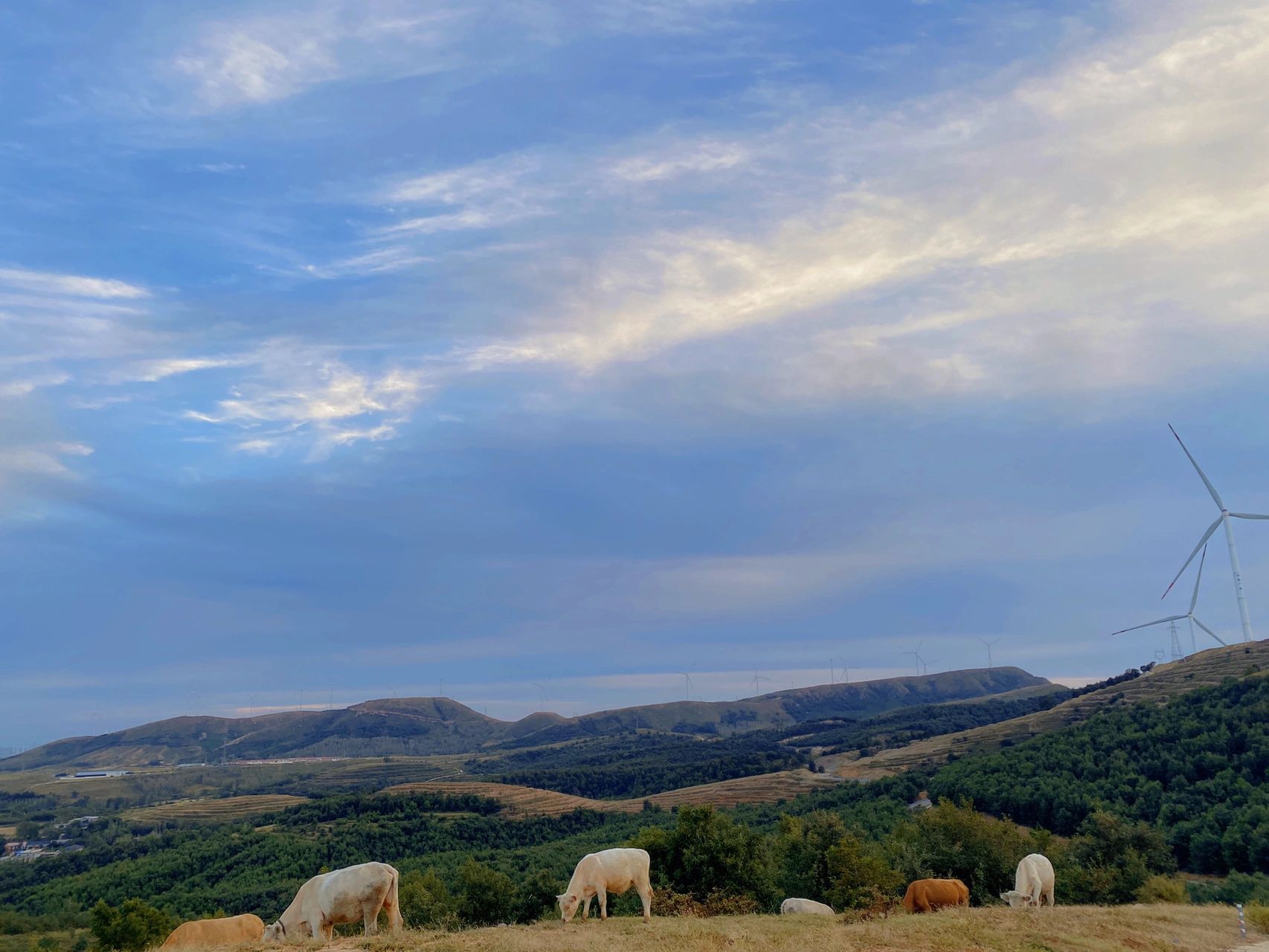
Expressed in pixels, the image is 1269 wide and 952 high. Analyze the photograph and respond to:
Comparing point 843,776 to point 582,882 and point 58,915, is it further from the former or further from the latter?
point 582,882

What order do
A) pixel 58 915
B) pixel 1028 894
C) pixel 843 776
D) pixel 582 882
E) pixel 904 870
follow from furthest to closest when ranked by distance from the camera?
1. pixel 843 776
2. pixel 58 915
3. pixel 904 870
4. pixel 1028 894
5. pixel 582 882

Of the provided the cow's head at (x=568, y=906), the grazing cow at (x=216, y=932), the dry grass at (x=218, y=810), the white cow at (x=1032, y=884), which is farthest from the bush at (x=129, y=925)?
the dry grass at (x=218, y=810)

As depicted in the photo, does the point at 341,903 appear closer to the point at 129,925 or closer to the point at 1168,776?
the point at 129,925

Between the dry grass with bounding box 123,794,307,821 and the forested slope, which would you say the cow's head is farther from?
the dry grass with bounding box 123,794,307,821

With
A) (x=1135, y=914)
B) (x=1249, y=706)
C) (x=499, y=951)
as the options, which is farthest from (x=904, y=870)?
(x=1249, y=706)

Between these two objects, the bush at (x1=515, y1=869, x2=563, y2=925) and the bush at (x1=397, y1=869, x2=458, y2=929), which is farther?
the bush at (x1=515, y1=869, x2=563, y2=925)

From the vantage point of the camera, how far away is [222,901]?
3140 inches

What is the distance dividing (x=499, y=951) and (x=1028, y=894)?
2538cm

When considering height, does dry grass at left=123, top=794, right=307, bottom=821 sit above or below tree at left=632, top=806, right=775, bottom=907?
below

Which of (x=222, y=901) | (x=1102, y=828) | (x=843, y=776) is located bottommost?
(x=843, y=776)

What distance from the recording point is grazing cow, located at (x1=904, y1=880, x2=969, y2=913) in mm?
29844

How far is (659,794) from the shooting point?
585ft

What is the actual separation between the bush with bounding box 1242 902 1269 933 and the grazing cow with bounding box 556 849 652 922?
75.2ft

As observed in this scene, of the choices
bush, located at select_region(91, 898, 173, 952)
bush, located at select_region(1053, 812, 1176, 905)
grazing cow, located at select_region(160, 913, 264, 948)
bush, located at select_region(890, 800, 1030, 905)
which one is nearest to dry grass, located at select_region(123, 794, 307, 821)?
bush, located at select_region(91, 898, 173, 952)
